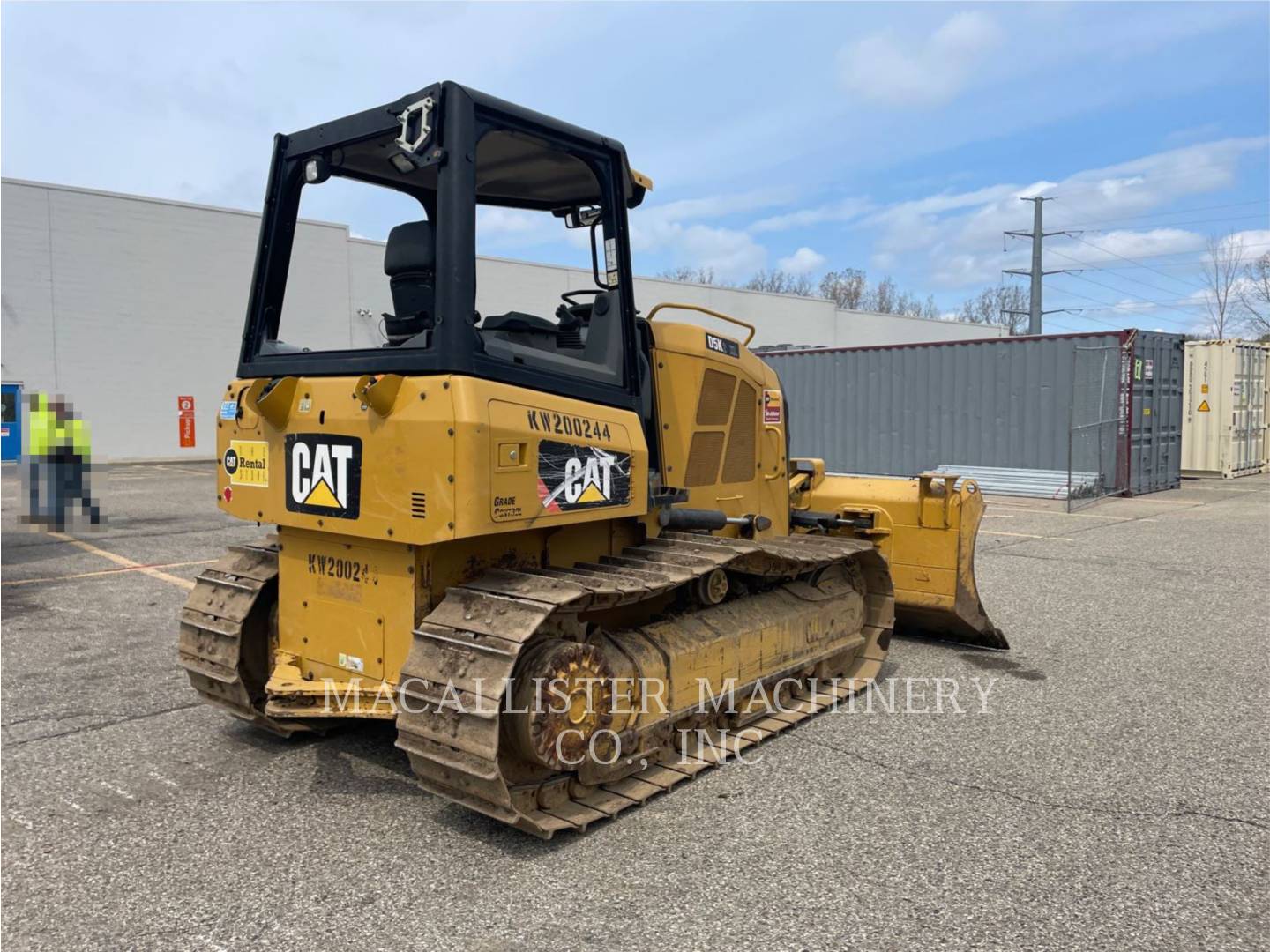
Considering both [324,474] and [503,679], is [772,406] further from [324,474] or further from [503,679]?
[503,679]

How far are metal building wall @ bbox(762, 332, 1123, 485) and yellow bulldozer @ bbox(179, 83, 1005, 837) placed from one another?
1338 cm

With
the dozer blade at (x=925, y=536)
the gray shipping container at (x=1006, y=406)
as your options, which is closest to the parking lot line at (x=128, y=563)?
the dozer blade at (x=925, y=536)

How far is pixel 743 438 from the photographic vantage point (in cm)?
590

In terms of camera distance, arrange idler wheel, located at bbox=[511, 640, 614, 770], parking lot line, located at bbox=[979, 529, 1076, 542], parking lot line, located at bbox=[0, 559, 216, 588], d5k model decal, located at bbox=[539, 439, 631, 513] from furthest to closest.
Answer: parking lot line, located at bbox=[979, 529, 1076, 542] → parking lot line, located at bbox=[0, 559, 216, 588] → d5k model decal, located at bbox=[539, 439, 631, 513] → idler wheel, located at bbox=[511, 640, 614, 770]

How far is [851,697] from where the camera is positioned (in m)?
5.84

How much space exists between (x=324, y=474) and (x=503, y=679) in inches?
53.3

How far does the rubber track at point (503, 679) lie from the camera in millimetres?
3564

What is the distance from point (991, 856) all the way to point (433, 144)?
361cm

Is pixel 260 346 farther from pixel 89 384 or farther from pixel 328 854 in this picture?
pixel 89 384

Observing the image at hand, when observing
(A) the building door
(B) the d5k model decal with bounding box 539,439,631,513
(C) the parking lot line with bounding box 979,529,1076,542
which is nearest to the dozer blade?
(B) the d5k model decal with bounding box 539,439,631,513

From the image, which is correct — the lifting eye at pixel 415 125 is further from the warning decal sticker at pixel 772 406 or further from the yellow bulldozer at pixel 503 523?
the warning decal sticker at pixel 772 406

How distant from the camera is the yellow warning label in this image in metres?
4.54

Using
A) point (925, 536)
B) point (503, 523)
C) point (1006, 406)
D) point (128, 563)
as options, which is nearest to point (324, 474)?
point (503, 523)

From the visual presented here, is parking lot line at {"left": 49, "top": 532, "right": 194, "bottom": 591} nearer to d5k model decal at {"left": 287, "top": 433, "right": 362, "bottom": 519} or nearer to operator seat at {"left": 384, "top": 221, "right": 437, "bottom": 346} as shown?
d5k model decal at {"left": 287, "top": 433, "right": 362, "bottom": 519}
